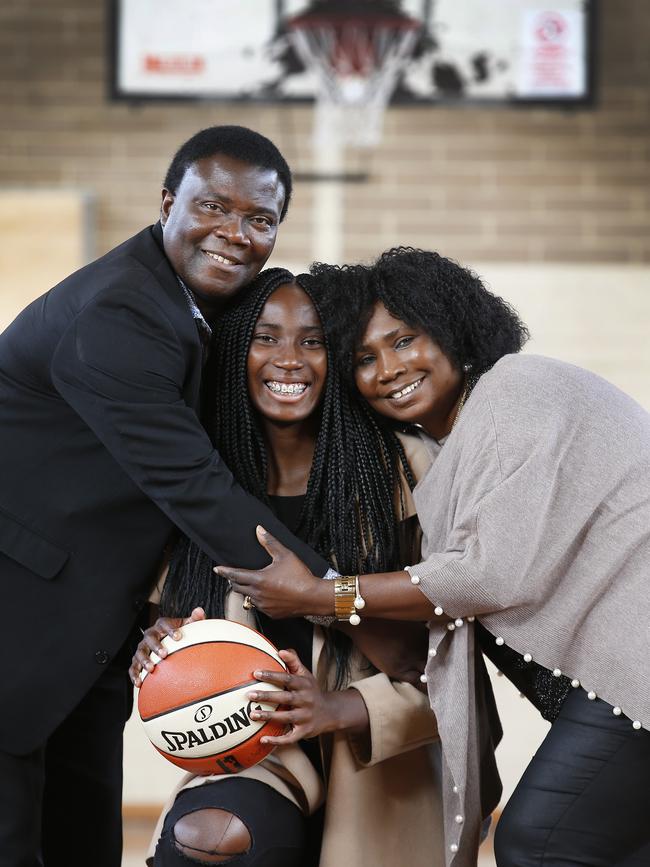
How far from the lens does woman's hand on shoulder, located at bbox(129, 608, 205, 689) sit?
2174mm

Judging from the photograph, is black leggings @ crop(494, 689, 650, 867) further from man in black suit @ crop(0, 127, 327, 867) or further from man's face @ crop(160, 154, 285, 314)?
man's face @ crop(160, 154, 285, 314)

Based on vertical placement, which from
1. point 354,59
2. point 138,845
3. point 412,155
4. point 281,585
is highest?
point 354,59

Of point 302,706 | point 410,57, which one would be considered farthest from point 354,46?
point 302,706

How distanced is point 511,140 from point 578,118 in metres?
0.44

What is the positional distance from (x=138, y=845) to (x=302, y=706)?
6.58ft

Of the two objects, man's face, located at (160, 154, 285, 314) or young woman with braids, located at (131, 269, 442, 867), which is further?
man's face, located at (160, 154, 285, 314)

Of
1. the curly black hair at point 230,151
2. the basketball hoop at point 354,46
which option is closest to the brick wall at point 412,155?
the basketball hoop at point 354,46

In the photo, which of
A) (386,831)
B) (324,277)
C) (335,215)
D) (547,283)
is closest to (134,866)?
(386,831)

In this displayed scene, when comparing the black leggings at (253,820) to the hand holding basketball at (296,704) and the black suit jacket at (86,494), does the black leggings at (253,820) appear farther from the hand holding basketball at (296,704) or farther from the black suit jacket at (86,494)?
the black suit jacket at (86,494)

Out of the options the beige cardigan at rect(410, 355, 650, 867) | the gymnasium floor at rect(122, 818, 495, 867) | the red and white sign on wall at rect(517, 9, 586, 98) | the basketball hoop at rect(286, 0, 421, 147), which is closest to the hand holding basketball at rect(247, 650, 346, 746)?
the beige cardigan at rect(410, 355, 650, 867)

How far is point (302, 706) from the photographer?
2156 mm

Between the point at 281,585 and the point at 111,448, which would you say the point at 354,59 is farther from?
the point at 281,585

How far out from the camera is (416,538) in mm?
2520

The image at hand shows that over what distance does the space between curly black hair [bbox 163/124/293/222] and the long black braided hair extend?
240mm
